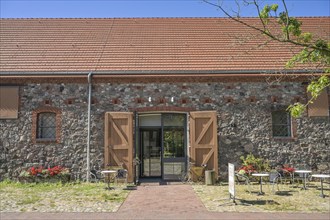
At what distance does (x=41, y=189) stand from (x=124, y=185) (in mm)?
2646

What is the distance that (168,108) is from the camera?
11945 mm

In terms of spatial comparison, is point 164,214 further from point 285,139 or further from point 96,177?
point 285,139

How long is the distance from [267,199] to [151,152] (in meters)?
5.31

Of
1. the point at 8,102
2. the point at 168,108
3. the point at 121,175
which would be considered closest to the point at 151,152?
the point at 121,175

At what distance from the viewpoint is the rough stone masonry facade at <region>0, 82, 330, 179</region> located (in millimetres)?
A: 11859

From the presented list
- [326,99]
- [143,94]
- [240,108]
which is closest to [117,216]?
→ [143,94]

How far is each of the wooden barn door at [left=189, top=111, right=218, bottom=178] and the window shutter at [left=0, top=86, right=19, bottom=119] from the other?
6.43 metres

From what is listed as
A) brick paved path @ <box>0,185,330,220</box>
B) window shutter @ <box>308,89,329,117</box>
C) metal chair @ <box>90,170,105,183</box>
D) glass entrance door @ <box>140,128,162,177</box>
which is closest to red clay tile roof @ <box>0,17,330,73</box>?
window shutter @ <box>308,89,329,117</box>

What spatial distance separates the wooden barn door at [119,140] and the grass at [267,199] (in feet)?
8.55

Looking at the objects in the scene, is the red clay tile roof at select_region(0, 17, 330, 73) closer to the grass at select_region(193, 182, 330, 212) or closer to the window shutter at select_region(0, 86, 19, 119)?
the window shutter at select_region(0, 86, 19, 119)

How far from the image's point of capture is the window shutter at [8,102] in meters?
12.0

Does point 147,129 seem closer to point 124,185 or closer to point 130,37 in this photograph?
point 124,185

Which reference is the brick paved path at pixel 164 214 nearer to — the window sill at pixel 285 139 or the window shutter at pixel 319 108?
the window sill at pixel 285 139

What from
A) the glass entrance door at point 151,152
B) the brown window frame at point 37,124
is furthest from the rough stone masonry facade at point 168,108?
the glass entrance door at point 151,152
